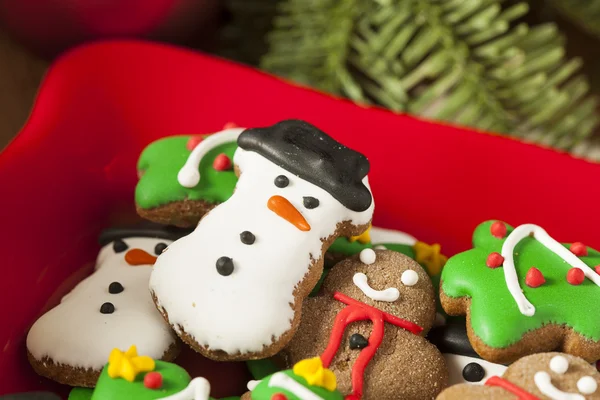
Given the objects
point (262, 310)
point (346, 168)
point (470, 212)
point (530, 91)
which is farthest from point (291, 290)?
point (530, 91)

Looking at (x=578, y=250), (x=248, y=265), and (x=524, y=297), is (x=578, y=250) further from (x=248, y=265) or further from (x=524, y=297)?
(x=248, y=265)

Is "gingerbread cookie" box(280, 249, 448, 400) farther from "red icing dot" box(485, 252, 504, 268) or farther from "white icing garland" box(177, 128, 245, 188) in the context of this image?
"white icing garland" box(177, 128, 245, 188)

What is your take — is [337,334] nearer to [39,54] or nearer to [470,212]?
[470,212]

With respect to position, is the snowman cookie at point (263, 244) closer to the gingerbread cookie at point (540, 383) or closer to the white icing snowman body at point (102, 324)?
the white icing snowman body at point (102, 324)

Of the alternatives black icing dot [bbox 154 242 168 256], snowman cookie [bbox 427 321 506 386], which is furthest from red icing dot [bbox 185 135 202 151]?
snowman cookie [bbox 427 321 506 386]

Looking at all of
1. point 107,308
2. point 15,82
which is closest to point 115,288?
point 107,308
